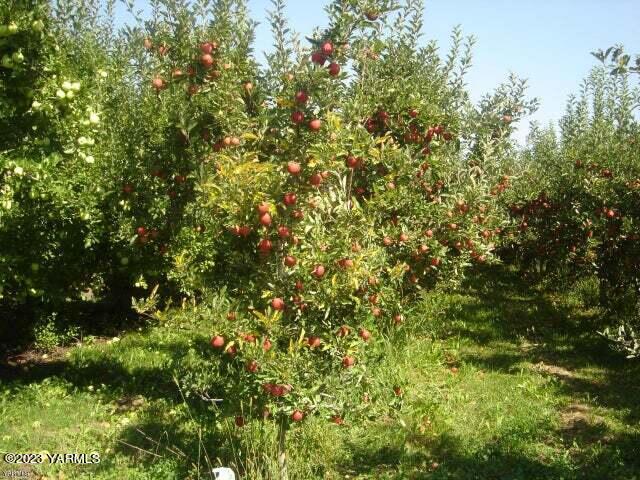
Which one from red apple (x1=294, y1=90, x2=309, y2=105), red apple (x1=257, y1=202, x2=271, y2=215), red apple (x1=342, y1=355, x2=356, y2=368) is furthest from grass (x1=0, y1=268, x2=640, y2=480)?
red apple (x1=294, y1=90, x2=309, y2=105)

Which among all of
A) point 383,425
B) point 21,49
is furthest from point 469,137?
point 21,49

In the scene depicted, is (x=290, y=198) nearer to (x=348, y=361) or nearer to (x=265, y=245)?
(x=265, y=245)

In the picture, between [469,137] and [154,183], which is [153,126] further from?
[469,137]

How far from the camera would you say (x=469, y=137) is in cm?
745

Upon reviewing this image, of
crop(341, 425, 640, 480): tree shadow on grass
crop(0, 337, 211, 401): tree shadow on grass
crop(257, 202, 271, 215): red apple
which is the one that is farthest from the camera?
crop(0, 337, 211, 401): tree shadow on grass

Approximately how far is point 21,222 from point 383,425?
4.89 m

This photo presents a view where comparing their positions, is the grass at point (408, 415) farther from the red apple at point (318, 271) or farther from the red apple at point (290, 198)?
the red apple at point (290, 198)

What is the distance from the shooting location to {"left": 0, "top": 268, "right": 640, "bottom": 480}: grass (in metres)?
4.69

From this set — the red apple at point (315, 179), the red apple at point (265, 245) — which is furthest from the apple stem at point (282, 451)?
the red apple at point (315, 179)

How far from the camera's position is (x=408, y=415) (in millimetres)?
5633

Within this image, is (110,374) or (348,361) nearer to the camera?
(348,361)

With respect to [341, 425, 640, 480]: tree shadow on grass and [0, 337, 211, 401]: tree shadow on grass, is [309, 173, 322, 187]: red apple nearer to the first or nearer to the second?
[341, 425, 640, 480]: tree shadow on grass

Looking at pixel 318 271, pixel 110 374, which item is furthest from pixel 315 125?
pixel 110 374

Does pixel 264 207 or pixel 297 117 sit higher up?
pixel 297 117
